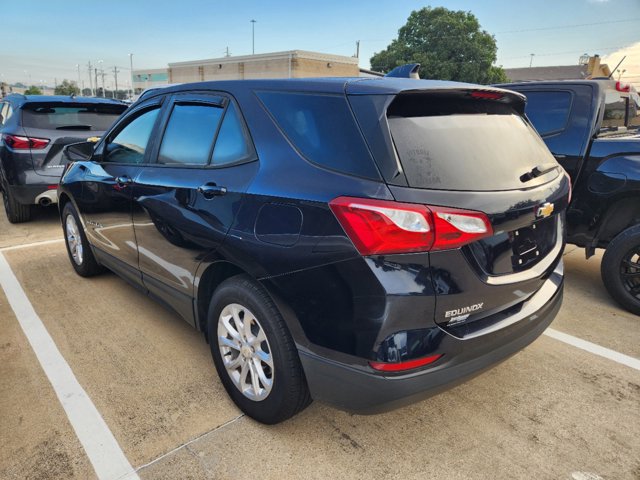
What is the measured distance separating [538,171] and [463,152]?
0.58 m

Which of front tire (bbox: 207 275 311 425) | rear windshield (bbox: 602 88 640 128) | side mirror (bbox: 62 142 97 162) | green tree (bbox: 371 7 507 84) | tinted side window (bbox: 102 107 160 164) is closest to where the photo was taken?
front tire (bbox: 207 275 311 425)

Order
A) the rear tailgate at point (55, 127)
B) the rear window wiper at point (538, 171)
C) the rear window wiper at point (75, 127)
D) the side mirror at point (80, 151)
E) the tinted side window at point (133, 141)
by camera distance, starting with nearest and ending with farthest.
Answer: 1. the rear window wiper at point (538, 171)
2. the tinted side window at point (133, 141)
3. the side mirror at point (80, 151)
4. the rear tailgate at point (55, 127)
5. the rear window wiper at point (75, 127)

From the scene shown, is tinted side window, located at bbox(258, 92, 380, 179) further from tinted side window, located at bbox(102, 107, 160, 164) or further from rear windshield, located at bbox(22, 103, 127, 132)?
rear windshield, located at bbox(22, 103, 127, 132)

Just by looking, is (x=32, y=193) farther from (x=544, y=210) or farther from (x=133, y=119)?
(x=544, y=210)

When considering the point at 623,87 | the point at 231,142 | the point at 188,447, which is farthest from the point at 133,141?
the point at 623,87

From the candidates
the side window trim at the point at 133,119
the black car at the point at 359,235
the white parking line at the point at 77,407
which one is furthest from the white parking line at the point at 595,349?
the side window trim at the point at 133,119

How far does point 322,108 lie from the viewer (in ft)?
6.36

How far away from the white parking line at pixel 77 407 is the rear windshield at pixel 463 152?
183 cm

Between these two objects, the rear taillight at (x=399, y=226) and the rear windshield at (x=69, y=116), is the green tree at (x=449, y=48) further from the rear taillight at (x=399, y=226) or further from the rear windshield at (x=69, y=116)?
the rear taillight at (x=399, y=226)

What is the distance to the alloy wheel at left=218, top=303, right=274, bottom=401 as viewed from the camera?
212cm

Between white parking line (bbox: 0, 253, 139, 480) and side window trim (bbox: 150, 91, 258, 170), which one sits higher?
side window trim (bbox: 150, 91, 258, 170)

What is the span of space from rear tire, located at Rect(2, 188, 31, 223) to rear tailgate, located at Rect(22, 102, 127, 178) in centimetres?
67

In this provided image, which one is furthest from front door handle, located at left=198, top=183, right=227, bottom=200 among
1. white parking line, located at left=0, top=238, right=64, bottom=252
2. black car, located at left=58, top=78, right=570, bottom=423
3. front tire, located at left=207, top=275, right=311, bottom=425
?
white parking line, located at left=0, top=238, right=64, bottom=252

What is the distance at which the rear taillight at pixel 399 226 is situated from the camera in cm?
164
